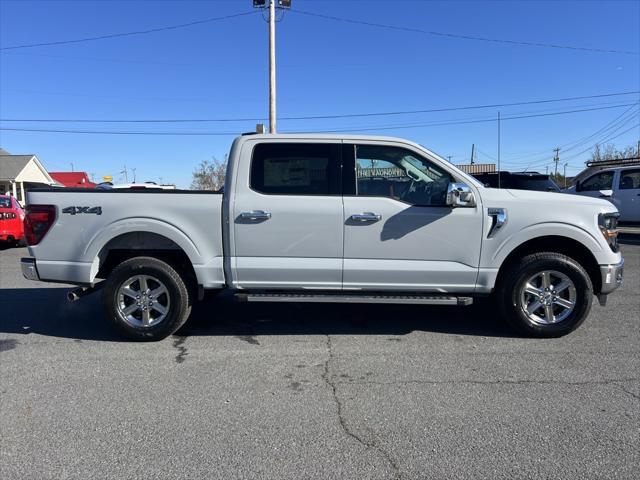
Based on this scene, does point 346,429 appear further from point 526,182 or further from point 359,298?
point 526,182

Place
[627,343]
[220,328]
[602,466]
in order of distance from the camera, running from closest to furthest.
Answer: [602,466]
[627,343]
[220,328]

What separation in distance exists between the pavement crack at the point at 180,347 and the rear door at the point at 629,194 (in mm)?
13569

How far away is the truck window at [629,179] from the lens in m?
14.1

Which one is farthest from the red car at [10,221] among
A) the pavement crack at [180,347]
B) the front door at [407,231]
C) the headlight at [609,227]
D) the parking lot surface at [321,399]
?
the headlight at [609,227]

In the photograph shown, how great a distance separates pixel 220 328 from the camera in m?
5.46

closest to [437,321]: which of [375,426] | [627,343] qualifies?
[627,343]

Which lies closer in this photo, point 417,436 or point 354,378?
point 417,436

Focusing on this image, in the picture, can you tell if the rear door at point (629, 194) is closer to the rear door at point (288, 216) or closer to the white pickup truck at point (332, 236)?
the white pickup truck at point (332, 236)

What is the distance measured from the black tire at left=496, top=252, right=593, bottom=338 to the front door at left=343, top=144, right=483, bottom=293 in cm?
39

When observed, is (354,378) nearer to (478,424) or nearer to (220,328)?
(478,424)

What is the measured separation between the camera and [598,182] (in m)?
14.9

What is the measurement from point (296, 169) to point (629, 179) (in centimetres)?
1309

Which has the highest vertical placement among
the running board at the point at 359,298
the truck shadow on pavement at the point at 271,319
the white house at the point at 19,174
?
the white house at the point at 19,174

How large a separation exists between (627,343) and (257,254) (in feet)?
12.5
